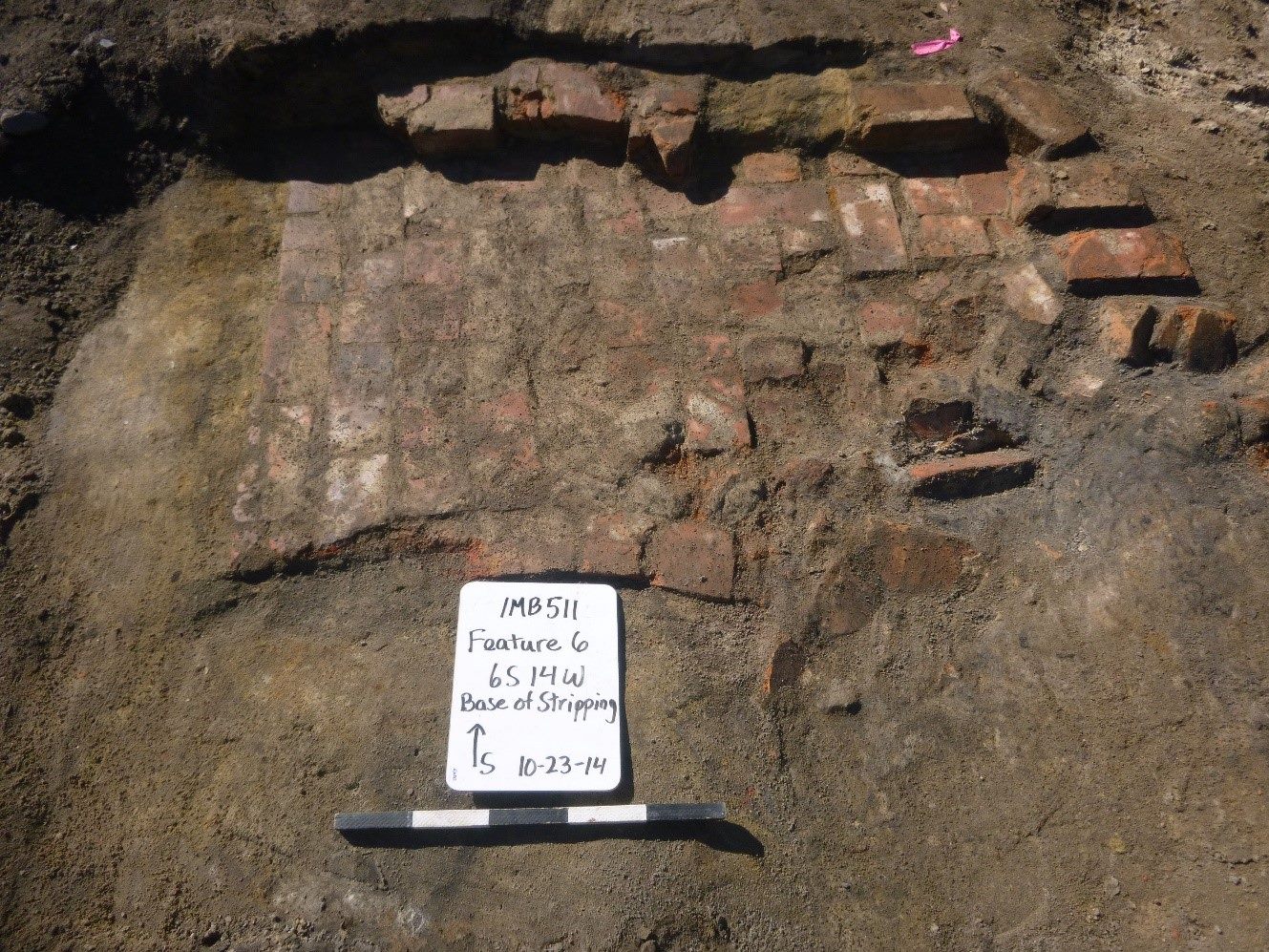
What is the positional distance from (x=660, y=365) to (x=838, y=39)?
3.24ft

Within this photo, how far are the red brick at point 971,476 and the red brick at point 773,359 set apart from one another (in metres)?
0.32

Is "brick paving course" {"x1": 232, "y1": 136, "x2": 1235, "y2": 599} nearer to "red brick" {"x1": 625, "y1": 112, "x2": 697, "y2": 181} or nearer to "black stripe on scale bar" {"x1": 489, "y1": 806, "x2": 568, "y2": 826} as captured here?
"red brick" {"x1": 625, "y1": 112, "x2": 697, "y2": 181}

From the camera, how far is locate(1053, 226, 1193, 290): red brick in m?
1.83

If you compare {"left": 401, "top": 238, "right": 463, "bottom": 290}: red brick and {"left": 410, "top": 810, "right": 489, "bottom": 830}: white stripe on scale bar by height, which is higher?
{"left": 401, "top": 238, "right": 463, "bottom": 290}: red brick

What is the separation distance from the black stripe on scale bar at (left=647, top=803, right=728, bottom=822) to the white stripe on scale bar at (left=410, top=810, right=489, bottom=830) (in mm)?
288

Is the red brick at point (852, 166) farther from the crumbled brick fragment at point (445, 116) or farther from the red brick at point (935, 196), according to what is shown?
A: the crumbled brick fragment at point (445, 116)

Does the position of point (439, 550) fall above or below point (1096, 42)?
below

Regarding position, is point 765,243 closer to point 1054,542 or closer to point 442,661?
point 1054,542

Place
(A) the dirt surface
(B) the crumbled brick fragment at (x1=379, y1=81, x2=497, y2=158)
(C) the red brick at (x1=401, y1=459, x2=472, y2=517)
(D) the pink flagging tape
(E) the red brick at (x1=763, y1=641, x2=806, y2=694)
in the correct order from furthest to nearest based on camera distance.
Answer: (D) the pink flagging tape, (B) the crumbled brick fragment at (x1=379, y1=81, x2=497, y2=158), (C) the red brick at (x1=401, y1=459, x2=472, y2=517), (E) the red brick at (x1=763, y1=641, x2=806, y2=694), (A) the dirt surface

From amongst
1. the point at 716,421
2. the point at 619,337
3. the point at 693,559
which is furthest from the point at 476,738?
the point at 619,337

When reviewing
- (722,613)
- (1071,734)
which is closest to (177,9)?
(722,613)

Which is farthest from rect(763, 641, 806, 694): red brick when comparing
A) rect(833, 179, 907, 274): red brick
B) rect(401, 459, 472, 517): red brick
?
rect(833, 179, 907, 274): red brick

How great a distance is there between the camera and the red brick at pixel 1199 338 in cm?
173

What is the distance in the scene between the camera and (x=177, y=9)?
2094mm
